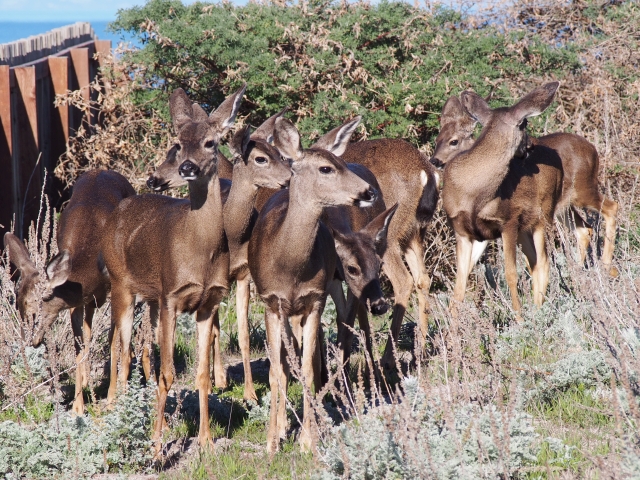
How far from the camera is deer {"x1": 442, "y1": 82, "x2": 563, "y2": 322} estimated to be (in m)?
9.23

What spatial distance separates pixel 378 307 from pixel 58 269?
8.87ft

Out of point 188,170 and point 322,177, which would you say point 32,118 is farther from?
point 322,177

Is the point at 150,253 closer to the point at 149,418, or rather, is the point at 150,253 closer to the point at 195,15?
the point at 149,418

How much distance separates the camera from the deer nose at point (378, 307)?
6230 millimetres

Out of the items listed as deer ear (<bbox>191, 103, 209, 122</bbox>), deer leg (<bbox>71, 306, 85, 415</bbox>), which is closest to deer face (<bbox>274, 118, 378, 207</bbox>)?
deer ear (<bbox>191, 103, 209, 122</bbox>)

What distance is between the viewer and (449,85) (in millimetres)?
11086

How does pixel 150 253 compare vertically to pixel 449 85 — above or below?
below

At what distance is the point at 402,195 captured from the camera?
341 inches

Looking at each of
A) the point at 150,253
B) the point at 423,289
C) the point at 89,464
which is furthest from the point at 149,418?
the point at 423,289

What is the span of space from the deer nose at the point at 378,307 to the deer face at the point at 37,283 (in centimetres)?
258

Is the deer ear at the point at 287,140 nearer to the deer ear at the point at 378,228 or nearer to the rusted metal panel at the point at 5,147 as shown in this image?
the deer ear at the point at 378,228

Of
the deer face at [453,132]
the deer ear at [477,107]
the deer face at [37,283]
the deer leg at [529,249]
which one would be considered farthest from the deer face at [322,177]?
the deer leg at [529,249]

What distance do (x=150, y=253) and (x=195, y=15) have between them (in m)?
5.83

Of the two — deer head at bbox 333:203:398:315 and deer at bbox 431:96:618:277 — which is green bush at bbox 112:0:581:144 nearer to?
deer at bbox 431:96:618:277
